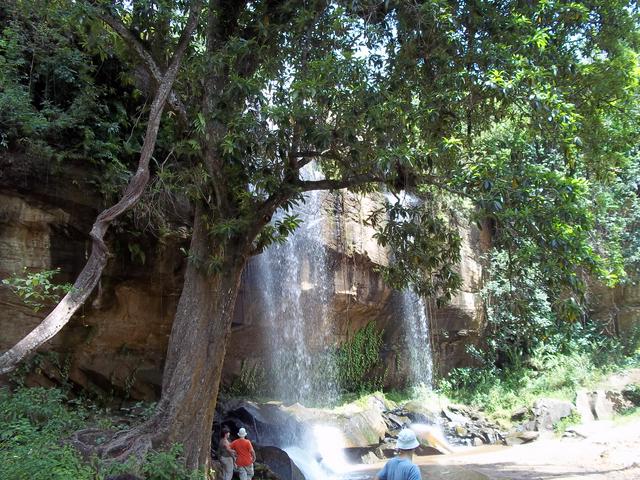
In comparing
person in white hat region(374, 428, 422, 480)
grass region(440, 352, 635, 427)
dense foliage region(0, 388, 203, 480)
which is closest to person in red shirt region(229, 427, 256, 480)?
dense foliage region(0, 388, 203, 480)

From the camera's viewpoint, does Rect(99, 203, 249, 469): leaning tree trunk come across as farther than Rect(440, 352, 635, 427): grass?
No

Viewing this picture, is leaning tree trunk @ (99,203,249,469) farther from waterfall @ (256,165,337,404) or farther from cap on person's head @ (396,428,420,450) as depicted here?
waterfall @ (256,165,337,404)

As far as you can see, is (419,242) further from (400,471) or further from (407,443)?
(400,471)

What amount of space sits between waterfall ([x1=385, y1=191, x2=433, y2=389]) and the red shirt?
992 centimetres

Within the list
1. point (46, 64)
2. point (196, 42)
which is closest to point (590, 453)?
point (196, 42)

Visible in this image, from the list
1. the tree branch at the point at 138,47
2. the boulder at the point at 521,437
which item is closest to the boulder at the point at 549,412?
the boulder at the point at 521,437

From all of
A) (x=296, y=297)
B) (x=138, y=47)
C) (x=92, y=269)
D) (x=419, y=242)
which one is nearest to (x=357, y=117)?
(x=419, y=242)

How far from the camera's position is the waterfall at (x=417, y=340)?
1845 cm

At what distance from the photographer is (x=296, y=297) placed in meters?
15.3

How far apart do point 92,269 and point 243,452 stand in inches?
179

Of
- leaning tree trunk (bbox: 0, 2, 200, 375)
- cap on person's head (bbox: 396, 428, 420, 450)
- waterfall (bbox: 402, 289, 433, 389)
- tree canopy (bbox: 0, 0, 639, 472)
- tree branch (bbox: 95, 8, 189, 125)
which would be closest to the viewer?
cap on person's head (bbox: 396, 428, 420, 450)

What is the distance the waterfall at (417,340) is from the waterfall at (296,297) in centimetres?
354

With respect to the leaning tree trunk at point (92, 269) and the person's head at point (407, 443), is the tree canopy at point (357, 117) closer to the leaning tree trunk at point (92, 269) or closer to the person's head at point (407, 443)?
the leaning tree trunk at point (92, 269)

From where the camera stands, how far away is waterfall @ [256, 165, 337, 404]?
49.3 feet
